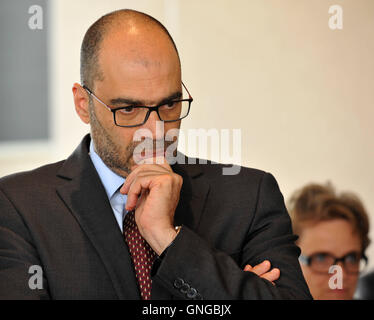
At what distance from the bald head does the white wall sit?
5.38 ft

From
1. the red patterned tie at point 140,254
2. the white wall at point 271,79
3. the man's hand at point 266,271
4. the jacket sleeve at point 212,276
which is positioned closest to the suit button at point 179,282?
the jacket sleeve at point 212,276

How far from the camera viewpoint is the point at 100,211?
65.4 inches

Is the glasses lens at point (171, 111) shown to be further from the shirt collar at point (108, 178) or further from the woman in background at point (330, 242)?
the woman in background at point (330, 242)

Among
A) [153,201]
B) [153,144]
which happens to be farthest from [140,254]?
[153,144]

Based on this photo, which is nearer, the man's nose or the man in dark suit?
the man in dark suit

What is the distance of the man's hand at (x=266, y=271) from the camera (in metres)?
1.61

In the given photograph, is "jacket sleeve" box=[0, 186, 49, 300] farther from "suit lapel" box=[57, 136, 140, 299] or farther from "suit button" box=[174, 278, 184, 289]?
"suit button" box=[174, 278, 184, 289]

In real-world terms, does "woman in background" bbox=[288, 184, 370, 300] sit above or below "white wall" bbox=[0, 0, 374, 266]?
below

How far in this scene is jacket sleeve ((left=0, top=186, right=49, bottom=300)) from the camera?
1500mm

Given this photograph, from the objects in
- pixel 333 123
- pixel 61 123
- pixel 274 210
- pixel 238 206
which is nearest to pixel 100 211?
pixel 238 206

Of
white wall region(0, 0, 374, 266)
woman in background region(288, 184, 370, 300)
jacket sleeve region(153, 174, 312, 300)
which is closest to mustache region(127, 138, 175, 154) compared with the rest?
jacket sleeve region(153, 174, 312, 300)

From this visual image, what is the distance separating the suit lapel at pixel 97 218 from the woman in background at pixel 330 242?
159 centimetres

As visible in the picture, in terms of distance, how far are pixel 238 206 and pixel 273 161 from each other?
5.69 ft
